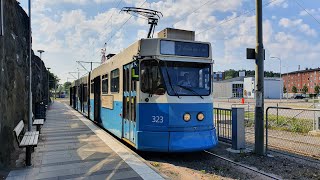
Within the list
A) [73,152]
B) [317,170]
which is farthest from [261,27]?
[73,152]

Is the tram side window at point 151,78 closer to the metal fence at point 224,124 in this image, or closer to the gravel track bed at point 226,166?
the gravel track bed at point 226,166

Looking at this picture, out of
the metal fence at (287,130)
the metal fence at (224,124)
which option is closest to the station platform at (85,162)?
the metal fence at (224,124)

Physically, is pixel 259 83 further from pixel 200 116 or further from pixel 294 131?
Result: pixel 294 131

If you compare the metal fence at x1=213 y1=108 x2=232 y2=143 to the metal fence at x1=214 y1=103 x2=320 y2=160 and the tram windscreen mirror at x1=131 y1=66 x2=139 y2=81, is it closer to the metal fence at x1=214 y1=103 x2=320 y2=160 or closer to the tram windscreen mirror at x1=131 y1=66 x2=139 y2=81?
the metal fence at x1=214 y1=103 x2=320 y2=160

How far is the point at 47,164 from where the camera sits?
7.33 meters

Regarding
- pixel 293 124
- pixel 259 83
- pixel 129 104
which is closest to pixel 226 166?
pixel 259 83

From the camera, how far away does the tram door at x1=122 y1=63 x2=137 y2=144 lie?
8539 millimetres

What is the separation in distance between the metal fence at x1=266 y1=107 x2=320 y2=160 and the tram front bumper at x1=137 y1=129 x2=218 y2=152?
2.99 metres

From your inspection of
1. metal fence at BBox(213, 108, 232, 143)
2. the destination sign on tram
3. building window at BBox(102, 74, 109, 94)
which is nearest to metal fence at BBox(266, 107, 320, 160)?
metal fence at BBox(213, 108, 232, 143)

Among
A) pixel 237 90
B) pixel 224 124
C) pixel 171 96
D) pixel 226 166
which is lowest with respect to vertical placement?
pixel 226 166

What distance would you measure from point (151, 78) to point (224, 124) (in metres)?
4.46

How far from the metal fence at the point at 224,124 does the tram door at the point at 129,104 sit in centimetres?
344

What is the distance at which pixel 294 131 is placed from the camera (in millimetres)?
13062

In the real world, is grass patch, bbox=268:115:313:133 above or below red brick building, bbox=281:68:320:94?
below
